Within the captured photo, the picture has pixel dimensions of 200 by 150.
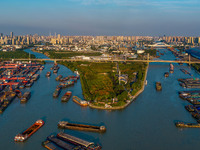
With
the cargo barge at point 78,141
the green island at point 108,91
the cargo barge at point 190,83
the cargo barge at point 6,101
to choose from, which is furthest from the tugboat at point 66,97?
the cargo barge at point 190,83

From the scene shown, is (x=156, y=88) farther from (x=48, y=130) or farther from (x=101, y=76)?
(x=48, y=130)

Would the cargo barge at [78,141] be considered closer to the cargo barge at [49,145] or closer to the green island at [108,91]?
the cargo barge at [49,145]

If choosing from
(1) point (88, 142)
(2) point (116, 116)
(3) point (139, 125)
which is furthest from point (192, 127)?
(1) point (88, 142)

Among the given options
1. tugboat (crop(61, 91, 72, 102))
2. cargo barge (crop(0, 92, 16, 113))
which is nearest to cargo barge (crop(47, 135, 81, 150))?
cargo barge (crop(0, 92, 16, 113))

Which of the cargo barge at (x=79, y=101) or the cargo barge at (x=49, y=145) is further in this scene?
the cargo barge at (x=79, y=101)

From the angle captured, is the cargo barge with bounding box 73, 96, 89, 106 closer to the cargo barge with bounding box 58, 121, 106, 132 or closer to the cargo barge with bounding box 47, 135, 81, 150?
the cargo barge with bounding box 58, 121, 106, 132

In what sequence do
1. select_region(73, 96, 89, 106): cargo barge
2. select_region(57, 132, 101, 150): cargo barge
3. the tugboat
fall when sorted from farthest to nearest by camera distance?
1. the tugboat
2. select_region(73, 96, 89, 106): cargo barge
3. select_region(57, 132, 101, 150): cargo barge
